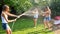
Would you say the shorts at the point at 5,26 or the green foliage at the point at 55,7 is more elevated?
the green foliage at the point at 55,7

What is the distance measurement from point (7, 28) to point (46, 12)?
0.51 m

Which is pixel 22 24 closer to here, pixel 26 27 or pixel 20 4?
pixel 26 27

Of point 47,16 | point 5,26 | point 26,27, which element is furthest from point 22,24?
point 47,16

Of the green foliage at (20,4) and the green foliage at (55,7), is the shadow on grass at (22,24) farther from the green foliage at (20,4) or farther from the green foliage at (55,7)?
the green foliage at (55,7)

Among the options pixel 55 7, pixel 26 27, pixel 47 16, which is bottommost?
pixel 26 27

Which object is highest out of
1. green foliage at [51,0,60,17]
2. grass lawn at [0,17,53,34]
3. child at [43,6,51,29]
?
green foliage at [51,0,60,17]

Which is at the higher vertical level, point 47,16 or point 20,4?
point 20,4

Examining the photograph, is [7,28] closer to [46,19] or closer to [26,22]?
[26,22]

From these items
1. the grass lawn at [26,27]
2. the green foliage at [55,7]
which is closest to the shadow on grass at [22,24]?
the grass lawn at [26,27]

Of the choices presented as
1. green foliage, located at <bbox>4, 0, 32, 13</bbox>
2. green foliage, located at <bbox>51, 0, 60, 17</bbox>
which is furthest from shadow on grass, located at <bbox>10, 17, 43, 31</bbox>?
green foliage, located at <bbox>51, 0, 60, 17</bbox>

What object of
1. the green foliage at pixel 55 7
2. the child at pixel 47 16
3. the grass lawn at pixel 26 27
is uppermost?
the green foliage at pixel 55 7

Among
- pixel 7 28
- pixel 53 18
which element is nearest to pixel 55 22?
pixel 53 18

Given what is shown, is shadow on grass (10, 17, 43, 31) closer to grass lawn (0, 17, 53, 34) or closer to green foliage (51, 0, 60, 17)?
grass lawn (0, 17, 53, 34)

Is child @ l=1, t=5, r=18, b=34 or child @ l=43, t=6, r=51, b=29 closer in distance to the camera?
child @ l=1, t=5, r=18, b=34
